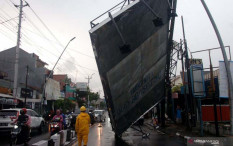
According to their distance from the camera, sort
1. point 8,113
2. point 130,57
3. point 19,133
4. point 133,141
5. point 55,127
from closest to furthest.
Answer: point 19,133, point 130,57, point 55,127, point 133,141, point 8,113

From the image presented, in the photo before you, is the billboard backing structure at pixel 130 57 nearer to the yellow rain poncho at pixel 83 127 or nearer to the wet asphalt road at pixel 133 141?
the wet asphalt road at pixel 133 141

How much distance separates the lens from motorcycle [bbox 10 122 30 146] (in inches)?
363

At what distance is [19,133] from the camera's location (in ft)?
30.9

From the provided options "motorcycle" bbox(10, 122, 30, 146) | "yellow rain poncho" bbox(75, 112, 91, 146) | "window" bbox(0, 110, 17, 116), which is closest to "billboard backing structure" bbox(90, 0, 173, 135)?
"yellow rain poncho" bbox(75, 112, 91, 146)

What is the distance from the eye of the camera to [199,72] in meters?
13.4

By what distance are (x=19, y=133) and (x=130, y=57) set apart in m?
5.49

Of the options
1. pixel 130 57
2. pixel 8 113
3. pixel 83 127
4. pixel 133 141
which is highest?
pixel 130 57

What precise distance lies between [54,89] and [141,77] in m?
30.6

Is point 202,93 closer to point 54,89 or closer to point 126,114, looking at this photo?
point 126,114

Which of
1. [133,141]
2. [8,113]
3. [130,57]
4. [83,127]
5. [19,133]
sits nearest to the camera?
[83,127]

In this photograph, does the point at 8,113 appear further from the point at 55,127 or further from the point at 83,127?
the point at 83,127

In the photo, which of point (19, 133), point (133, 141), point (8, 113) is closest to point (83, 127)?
point (19, 133)

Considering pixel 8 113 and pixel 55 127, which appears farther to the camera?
pixel 8 113

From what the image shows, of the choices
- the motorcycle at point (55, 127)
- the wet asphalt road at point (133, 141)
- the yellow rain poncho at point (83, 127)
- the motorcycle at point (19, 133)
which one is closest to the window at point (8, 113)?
the motorcycle at point (55, 127)
